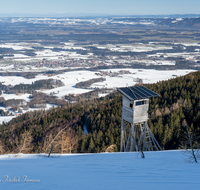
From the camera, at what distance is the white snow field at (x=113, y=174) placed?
52.3ft

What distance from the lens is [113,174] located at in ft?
61.9

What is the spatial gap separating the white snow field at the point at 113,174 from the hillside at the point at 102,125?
637cm

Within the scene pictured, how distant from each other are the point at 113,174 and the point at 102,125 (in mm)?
35243

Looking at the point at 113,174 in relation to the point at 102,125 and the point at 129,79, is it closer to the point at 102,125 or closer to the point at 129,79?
the point at 102,125

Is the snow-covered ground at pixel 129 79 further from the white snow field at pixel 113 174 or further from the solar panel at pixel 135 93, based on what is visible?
the white snow field at pixel 113 174

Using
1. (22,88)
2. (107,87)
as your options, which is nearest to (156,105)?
(107,87)

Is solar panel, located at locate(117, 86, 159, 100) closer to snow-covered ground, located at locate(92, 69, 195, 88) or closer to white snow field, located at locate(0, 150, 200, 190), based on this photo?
white snow field, located at locate(0, 150, 200, 190)

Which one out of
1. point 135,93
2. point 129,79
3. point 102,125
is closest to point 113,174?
point 135,93

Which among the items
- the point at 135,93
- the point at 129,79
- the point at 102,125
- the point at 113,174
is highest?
the point at 135,93

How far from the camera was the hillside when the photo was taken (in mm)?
39450

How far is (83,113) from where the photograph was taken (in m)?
69.2

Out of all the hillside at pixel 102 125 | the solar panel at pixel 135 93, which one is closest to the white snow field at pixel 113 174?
the solar panel at pixel 135 93

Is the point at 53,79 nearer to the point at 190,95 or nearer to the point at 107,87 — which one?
the point at 107,87

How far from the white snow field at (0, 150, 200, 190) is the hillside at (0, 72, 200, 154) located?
6.37m
